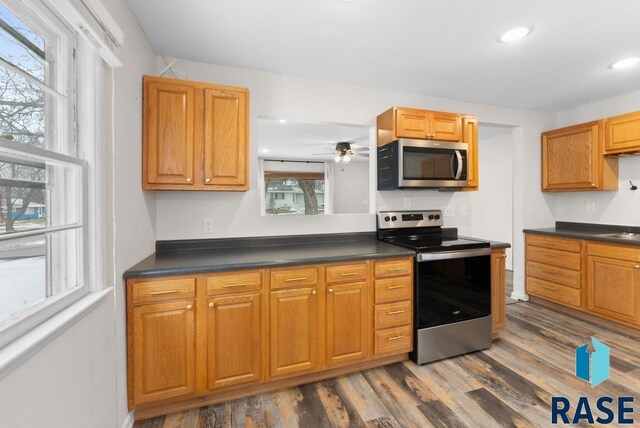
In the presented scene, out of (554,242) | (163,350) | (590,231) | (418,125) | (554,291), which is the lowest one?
(554,291)

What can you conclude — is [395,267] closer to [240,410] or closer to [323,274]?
[323,274]

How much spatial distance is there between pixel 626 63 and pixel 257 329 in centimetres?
363

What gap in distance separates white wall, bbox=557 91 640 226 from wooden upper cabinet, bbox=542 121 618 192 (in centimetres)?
11

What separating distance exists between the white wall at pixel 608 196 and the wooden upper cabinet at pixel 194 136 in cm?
399

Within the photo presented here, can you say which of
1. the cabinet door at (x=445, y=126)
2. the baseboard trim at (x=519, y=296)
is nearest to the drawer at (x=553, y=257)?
the baseboard trim at (x=519, y=296)

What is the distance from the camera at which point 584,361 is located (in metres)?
2.31

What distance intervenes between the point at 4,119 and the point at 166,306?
45.1 inches

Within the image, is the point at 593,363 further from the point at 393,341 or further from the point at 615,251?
the point at 393,341

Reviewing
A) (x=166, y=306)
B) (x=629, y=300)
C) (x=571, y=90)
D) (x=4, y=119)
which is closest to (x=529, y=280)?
(x=629, y=300)

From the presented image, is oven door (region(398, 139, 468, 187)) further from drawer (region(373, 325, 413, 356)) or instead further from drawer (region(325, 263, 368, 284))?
drawer (region(373, 325, 413, 356))

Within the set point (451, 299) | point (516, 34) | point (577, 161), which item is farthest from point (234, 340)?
point (577, 161)

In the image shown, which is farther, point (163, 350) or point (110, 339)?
point (163, 350)

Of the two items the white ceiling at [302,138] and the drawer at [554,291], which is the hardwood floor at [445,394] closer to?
the drawer at [554,291]

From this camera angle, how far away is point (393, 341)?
2262 millimetres
